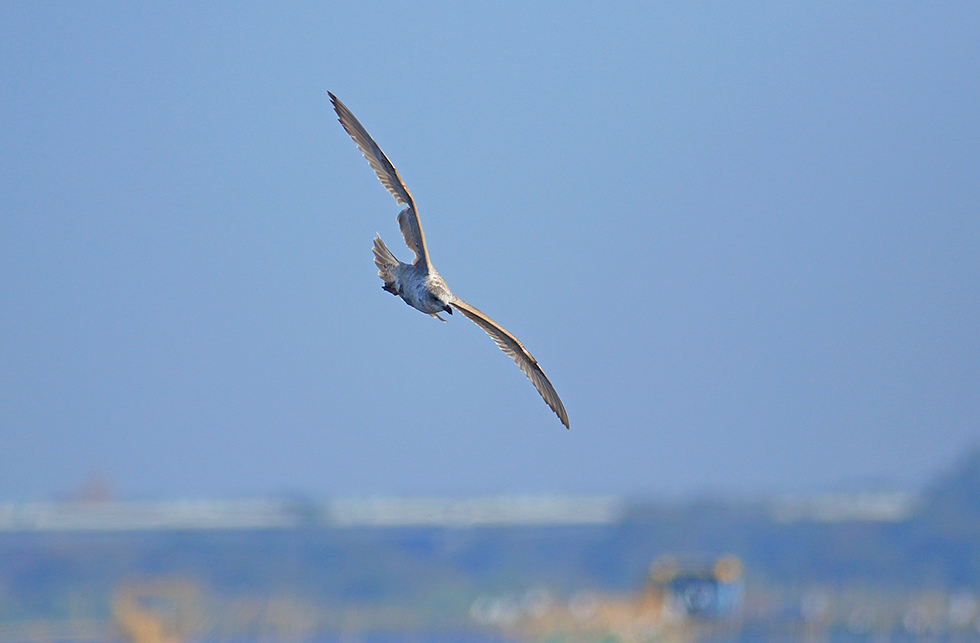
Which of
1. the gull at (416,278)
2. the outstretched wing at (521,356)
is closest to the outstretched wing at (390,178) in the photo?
the gull at (416,278)

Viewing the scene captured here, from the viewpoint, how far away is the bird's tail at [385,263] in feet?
30.1

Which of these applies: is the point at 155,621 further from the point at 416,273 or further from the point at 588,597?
the point at 416,273

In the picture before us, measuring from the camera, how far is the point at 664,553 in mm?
54531

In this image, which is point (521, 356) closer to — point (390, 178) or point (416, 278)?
point (416, 278)

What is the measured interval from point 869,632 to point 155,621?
25.8m

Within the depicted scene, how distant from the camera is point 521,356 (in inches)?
360

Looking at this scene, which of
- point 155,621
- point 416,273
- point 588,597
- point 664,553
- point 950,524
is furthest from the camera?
point 950,524

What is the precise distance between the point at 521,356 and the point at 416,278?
0.93 meters

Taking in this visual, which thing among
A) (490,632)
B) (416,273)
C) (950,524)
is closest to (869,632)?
(950,524)

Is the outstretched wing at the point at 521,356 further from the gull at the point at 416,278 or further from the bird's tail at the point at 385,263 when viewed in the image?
the bird's tail at the point at 385,263

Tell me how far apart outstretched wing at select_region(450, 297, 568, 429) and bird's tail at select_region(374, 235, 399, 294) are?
73 centimetres

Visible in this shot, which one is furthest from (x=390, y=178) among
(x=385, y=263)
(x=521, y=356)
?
(x=521, y=356)

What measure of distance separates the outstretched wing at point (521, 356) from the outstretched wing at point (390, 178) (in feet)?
1.57

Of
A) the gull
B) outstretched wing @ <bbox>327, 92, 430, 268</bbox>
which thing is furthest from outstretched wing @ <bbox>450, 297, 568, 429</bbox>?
outstretched wing @ <bbox>327, 92, 430, 268</bbox>
